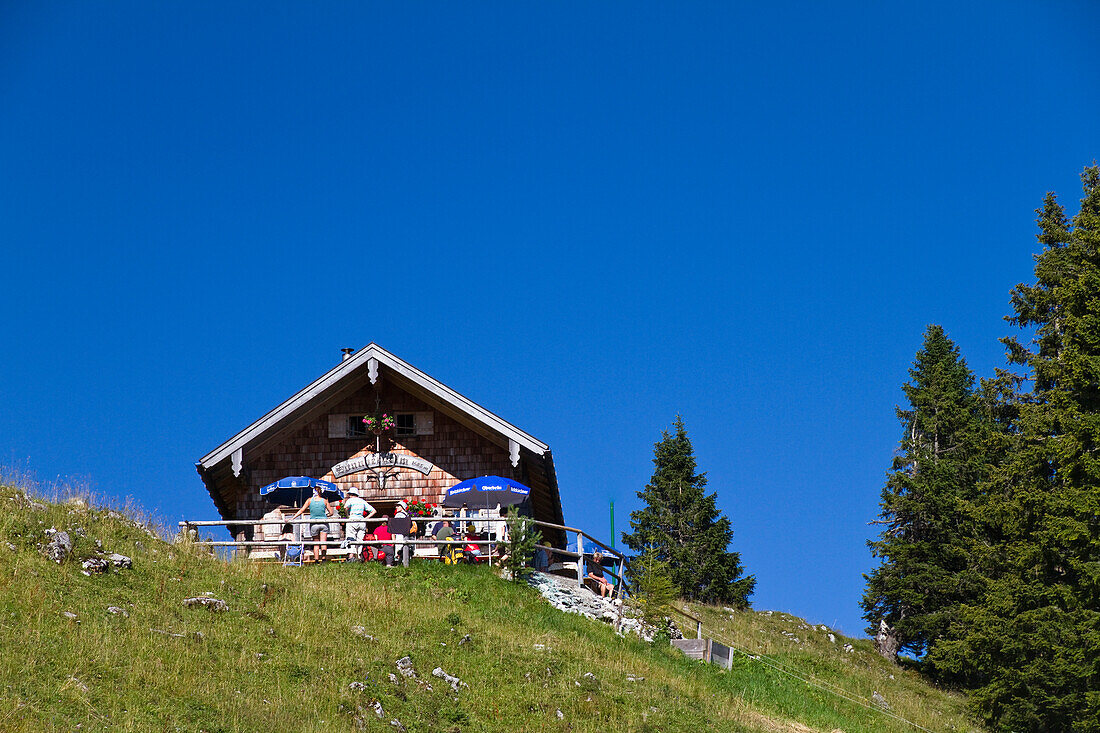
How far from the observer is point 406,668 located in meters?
18.6

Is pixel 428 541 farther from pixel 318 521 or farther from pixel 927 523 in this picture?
pixel 927 523

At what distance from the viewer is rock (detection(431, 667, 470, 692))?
1855 centimetres

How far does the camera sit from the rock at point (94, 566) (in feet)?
63.0

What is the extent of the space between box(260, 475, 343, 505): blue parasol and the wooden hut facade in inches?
23.7

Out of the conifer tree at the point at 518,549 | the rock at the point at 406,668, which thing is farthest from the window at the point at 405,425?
the rock at the point at 406,668

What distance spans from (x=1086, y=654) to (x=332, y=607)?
16.1m

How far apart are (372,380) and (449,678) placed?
530 inches

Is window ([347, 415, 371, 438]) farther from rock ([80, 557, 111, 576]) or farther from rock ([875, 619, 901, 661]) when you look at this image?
rock ([875, 619, 901, 661])

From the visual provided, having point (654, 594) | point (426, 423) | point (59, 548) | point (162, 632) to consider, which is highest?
point (426, 423)

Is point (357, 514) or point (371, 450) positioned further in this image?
point (371, 450)

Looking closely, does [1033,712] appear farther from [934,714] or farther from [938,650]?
[938,650]

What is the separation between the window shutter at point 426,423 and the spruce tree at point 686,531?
54.5 feet

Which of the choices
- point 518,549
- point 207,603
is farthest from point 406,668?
point 518,549

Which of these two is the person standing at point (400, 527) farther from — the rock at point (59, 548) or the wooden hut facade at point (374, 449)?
the rock at point (59, 548)
